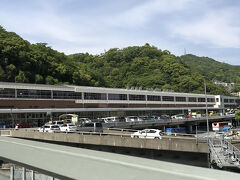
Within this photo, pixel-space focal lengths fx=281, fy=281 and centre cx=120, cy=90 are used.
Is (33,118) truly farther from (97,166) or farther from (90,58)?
(90,58)

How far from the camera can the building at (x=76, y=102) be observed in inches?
1838

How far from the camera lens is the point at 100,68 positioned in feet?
512

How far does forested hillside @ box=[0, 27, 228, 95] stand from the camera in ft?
259

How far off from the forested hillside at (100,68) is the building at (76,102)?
24946 millimetres

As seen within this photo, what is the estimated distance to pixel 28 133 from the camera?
3303 centimetres

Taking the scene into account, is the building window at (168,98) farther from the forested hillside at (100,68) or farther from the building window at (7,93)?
the building window at (7,93)

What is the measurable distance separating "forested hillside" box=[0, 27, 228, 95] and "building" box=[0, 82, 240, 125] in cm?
2495

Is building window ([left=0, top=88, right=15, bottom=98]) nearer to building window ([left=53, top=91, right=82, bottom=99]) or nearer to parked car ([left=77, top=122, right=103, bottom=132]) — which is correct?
building window ([left=53, top=91, right=82, bottom=99])

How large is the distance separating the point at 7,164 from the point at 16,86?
46.7 m

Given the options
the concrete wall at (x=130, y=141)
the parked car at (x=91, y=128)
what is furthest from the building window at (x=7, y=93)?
the parked car at (x=91, y=128)

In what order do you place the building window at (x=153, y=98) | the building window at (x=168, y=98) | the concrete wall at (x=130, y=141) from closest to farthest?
1. the concrete wall at (x=130, y=141)
2. the building window at (x=153, y=98)
3. the building window at (x=168, y=98)

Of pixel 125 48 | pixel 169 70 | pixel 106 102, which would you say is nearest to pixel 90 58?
pixel 125 48

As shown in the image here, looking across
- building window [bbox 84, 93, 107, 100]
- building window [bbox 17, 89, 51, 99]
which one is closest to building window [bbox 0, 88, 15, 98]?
building window [bbox 17, 89, 51, 99]

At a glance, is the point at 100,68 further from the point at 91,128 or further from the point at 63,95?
the point at 91,128
